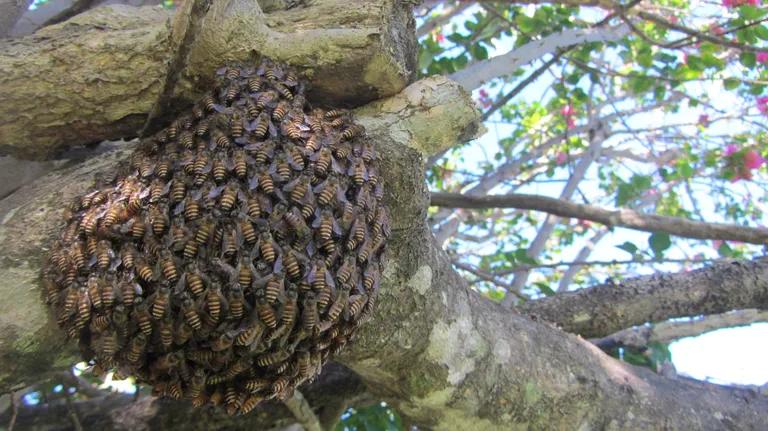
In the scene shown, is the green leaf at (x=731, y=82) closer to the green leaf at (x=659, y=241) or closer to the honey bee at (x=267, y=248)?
the green leaf at (x=659, y=241)

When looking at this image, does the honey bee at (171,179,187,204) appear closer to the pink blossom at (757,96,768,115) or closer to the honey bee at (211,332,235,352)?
the honey bee at (211,332,235,352)

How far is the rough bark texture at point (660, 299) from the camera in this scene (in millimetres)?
3283

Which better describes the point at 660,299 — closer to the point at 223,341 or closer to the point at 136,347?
the point at 223,341

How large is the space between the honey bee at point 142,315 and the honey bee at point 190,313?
9 centimetres

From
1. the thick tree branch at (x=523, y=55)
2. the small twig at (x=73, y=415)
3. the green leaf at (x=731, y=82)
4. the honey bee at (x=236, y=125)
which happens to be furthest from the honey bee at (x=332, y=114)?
the green leaf at (x=731, y=82)

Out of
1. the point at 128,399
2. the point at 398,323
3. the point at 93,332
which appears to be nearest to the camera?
the point at 93,332

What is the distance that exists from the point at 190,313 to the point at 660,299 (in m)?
2.43

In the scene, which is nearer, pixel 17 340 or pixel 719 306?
pixel 17 340

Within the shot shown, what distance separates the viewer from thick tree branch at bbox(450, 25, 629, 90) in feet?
12.4

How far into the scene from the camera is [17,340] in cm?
177

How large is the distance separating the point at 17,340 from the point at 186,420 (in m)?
1.52

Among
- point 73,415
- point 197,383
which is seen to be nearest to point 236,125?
point 197,383

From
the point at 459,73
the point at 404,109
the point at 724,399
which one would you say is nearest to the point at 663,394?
the point at 724,399

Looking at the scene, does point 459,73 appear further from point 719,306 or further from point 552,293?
point 719,306
